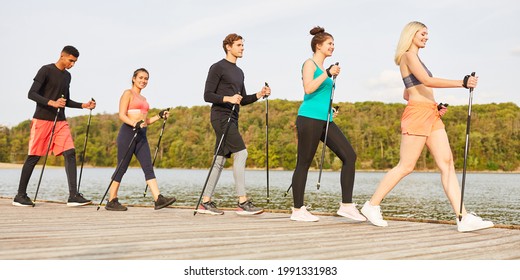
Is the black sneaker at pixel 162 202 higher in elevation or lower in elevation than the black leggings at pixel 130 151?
lower

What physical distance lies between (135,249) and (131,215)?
8.57 feet

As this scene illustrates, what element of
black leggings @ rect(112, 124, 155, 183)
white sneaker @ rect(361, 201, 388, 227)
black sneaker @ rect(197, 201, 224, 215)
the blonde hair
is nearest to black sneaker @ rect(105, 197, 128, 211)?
black leggings @ rect(112, 124, 155, 183)

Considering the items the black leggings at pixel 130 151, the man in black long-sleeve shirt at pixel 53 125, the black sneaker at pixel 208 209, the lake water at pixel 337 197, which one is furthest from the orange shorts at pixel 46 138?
the lake water at pixel 337 197

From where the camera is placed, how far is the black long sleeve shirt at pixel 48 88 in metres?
7.39

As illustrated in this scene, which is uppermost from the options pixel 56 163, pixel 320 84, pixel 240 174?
pixel 320 84

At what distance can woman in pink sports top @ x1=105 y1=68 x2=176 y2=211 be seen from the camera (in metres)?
6.96

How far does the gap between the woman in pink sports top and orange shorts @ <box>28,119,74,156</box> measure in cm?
98

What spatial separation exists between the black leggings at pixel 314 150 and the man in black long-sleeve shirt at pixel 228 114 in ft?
2.77

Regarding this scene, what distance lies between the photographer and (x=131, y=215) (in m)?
6.20

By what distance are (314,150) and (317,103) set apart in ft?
1.62

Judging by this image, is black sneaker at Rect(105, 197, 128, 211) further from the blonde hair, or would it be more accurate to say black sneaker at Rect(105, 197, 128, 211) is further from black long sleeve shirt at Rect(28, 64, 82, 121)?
the blonde hair

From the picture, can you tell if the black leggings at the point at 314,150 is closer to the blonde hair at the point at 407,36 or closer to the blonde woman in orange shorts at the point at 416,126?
the blonde woman in orange shorts at the point at 416,126

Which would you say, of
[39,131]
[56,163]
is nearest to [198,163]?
[56,163]
